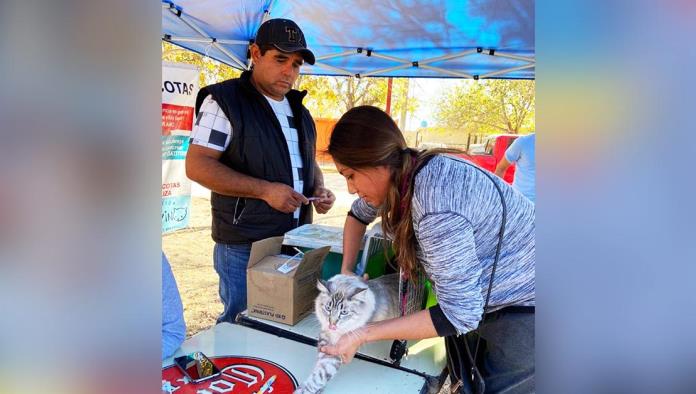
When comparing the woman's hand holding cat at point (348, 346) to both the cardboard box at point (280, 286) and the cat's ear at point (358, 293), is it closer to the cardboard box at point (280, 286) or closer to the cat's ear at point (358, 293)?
the cat's ear at point (358, 293)

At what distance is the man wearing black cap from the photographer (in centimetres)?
213

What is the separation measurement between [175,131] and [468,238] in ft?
11.6

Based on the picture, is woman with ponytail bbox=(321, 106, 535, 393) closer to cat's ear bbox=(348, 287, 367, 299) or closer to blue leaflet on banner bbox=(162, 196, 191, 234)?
cat's ear bbox=(348, 287, 367, 299)

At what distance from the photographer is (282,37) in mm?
2256

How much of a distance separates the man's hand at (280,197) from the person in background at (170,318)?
709 millimetres

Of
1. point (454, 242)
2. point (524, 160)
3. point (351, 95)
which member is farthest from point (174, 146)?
point (351, 95)

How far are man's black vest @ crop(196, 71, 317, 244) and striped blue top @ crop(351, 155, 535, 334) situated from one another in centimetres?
108

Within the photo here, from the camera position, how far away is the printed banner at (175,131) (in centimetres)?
387

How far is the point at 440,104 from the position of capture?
66.1 ft

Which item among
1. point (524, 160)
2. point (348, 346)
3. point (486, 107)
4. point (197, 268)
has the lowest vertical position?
point (197, 268)

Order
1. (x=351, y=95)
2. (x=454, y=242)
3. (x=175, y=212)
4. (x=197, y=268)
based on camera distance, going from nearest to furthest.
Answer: (x=454, y=242) → (x=175, y=212) → (x=197, y=268) → (x=351, y=95)

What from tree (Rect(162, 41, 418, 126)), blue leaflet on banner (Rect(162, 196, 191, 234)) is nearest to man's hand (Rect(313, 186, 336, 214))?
blue leaflet on banner (Rect(162, 196, 191, 234))

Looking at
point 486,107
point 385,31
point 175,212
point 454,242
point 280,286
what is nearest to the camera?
point 454,242

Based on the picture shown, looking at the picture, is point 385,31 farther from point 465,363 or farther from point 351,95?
point 351,95
